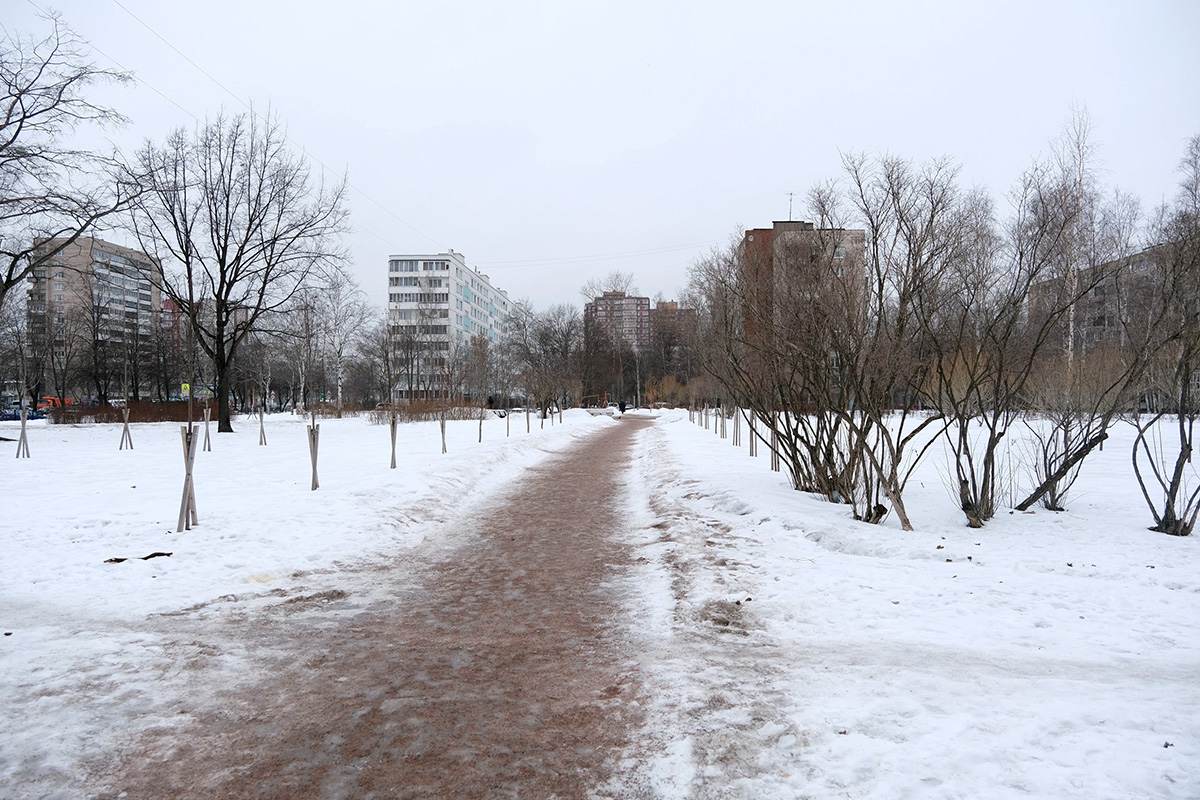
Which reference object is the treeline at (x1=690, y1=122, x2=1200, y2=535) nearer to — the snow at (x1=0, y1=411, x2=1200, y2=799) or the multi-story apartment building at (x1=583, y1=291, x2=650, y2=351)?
the snow at (x1=0, y1=411, x2=1200, y2=799)

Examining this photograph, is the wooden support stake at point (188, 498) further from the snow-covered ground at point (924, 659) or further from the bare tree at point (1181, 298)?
the bare tree at point (1181, 298)

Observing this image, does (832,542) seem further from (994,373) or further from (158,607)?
(158,607)

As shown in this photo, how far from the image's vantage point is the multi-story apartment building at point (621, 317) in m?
79.2

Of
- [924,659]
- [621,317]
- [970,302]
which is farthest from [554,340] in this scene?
[924,659]

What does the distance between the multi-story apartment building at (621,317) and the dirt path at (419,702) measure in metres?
67.2

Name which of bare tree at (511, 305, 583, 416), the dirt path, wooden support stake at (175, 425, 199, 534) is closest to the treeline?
the dirt path

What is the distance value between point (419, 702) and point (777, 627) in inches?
106

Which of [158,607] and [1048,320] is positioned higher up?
[1048,320]

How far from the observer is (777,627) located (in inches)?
201

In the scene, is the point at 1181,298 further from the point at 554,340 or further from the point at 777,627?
the point at 554,340

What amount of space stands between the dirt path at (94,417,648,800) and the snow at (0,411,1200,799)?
0.82 ft

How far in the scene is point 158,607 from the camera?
5445mm

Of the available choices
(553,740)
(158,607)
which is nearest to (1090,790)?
(553,740)

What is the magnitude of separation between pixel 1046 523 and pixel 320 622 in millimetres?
8823
